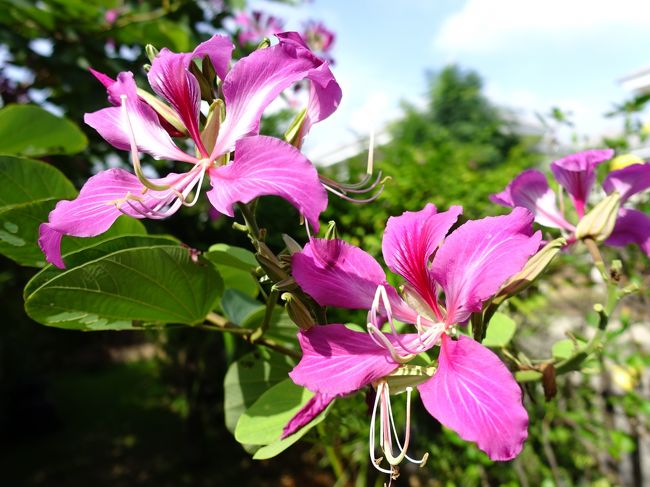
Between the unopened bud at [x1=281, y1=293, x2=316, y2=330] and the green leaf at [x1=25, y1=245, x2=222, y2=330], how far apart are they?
0.76 ft

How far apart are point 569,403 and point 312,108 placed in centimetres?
276

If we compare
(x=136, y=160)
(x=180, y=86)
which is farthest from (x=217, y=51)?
(x=136, y=160)

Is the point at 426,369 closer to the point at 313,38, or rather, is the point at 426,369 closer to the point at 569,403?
the point at 569,403

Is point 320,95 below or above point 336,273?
above

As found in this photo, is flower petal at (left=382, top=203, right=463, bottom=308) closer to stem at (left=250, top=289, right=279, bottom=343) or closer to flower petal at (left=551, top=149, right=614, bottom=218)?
stem at (left=250, top=289, right=279, bottom=343)

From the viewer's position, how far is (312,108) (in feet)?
2.27

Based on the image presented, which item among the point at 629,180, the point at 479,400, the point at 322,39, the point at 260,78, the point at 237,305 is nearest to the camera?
the point at 479,400

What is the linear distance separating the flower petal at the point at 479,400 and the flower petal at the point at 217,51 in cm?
45

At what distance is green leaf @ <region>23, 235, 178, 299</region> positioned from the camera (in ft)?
2.39

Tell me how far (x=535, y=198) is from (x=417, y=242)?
1.35ft

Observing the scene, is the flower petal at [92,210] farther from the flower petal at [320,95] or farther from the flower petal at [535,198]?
the flower petal at [535,198]

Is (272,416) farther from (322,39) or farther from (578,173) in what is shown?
(322,39)

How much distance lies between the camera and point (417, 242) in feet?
2.09

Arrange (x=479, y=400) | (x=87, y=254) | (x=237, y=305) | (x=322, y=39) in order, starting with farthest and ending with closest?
(x=322, y=39) → (x=237, y=305) → (x=87, y=254) → (x=479, y=400)
